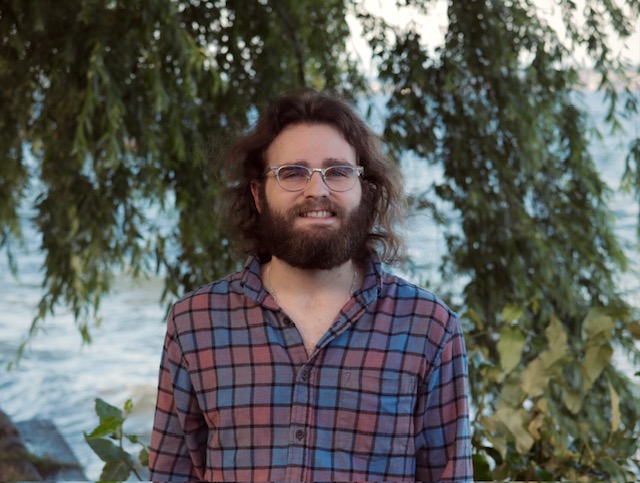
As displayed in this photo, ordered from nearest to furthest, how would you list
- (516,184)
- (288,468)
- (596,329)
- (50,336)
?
(288,468)
(596,329)
(516,184)
(50,336)

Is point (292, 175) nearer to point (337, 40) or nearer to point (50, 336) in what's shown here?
point (337, 40)

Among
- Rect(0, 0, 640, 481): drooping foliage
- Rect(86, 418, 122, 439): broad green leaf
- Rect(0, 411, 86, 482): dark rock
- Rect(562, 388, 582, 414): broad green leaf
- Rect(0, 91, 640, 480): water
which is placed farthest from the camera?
Rect(0, 91, 640, 480): water

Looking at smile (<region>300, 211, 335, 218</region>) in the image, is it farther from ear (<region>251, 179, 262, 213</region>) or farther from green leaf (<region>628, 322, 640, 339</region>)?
green leaf (<region>628, 322, 640, 339</region>)

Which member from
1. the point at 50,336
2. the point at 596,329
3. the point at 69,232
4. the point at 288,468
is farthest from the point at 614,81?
the point at 50,336

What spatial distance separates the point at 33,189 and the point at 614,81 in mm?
1746

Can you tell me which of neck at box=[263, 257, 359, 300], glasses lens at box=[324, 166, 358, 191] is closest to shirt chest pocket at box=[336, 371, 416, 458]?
neck at box=[263, 257, 359, 300]

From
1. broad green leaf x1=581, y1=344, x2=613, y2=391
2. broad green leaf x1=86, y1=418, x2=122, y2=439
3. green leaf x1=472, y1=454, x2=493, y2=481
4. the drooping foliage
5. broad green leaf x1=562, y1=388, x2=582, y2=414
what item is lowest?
green leaf x1=472, y1=454, x2=493, y2=481

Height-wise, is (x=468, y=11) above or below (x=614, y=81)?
above

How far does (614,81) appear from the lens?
263 centimetres

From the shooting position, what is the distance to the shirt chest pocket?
104 centimetres

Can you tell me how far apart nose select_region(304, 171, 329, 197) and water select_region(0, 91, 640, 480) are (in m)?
3.01

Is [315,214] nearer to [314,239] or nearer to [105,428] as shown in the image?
[314,239]

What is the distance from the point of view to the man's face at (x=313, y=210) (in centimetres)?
106

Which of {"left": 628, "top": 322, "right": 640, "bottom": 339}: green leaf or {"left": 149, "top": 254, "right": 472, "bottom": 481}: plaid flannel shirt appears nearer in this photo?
{"left": 149, "top": 254, "right": 472, "bottom": 481}: plaid flannel shirt
